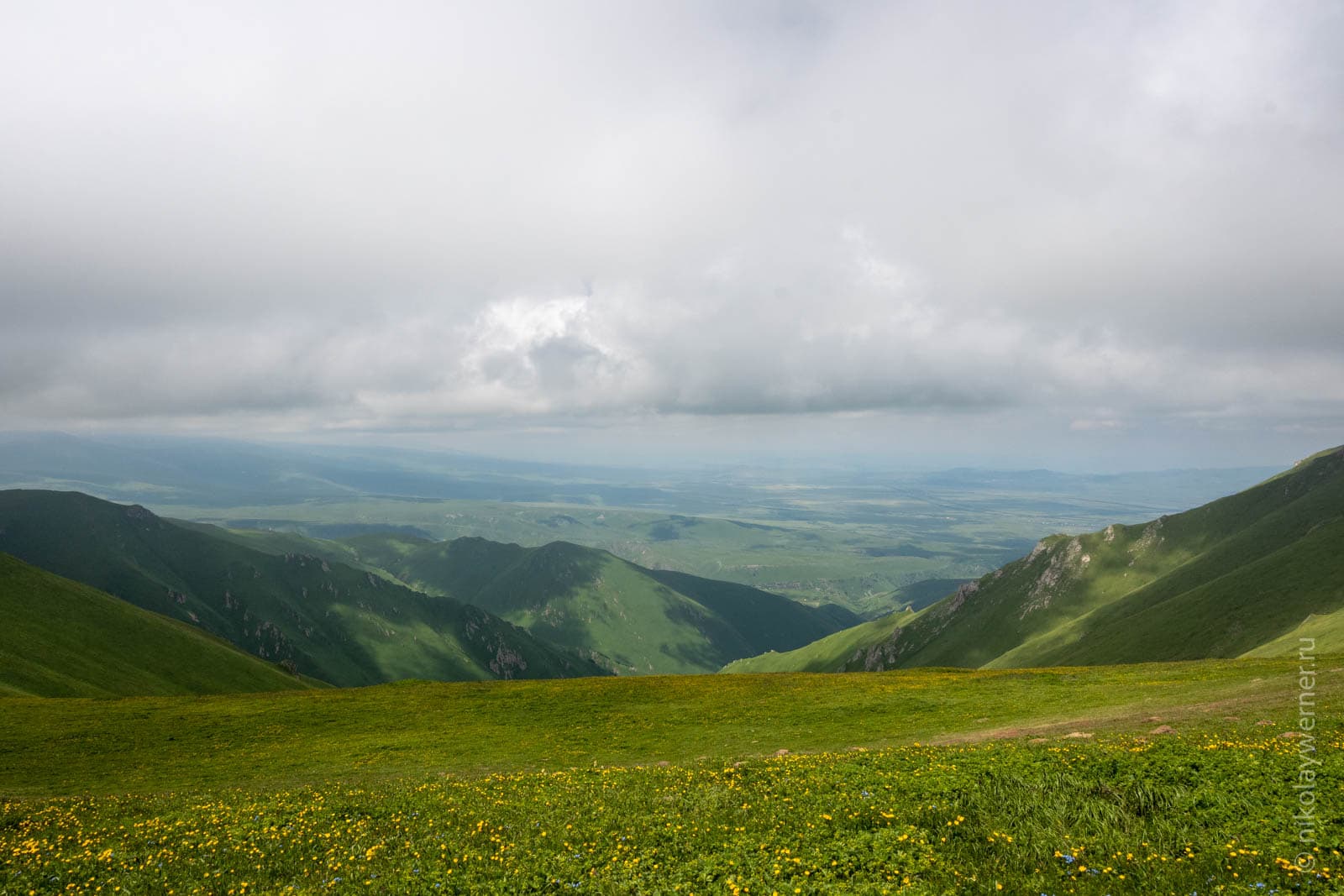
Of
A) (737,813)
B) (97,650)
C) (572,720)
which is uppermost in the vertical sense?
(737,813)

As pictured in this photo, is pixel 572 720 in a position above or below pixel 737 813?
below

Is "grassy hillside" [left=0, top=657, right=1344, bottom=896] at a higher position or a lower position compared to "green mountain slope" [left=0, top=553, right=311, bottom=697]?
higher

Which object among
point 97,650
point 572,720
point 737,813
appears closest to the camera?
point 737,813

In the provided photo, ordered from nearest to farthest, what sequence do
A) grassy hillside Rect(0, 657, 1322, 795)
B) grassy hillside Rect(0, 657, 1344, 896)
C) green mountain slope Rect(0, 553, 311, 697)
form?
1. grassy hillside Rect(0, 657, 1344, 896)
2. grassy hillside Rect(0, 657, 1322, 795)
3. green mountain slope Rect(0, 553, 311, 697)

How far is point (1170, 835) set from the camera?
16406 mm

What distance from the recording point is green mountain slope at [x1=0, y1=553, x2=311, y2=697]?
3671 inches

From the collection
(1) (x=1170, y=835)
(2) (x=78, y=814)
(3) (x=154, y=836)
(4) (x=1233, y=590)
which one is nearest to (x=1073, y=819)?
(1) (x=1170, y=835)

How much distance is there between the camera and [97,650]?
115 meters

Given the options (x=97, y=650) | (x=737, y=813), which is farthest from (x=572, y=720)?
(x=97, y=650)

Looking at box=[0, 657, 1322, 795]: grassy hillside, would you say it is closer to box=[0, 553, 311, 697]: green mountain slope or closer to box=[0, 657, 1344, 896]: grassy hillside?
box=[0, 657, 1344, 896]: grassy hillside

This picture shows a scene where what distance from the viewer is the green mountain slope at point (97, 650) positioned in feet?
306

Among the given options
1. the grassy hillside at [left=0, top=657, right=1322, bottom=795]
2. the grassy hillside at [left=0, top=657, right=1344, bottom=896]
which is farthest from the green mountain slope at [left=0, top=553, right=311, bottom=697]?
the grassy hillside at [left=0, top=657, right=1344, bottom=896]

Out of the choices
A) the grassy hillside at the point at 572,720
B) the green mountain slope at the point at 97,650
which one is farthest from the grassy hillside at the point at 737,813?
the green mountain slope at the point at 97,650

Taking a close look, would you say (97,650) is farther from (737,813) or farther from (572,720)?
(737,813)
